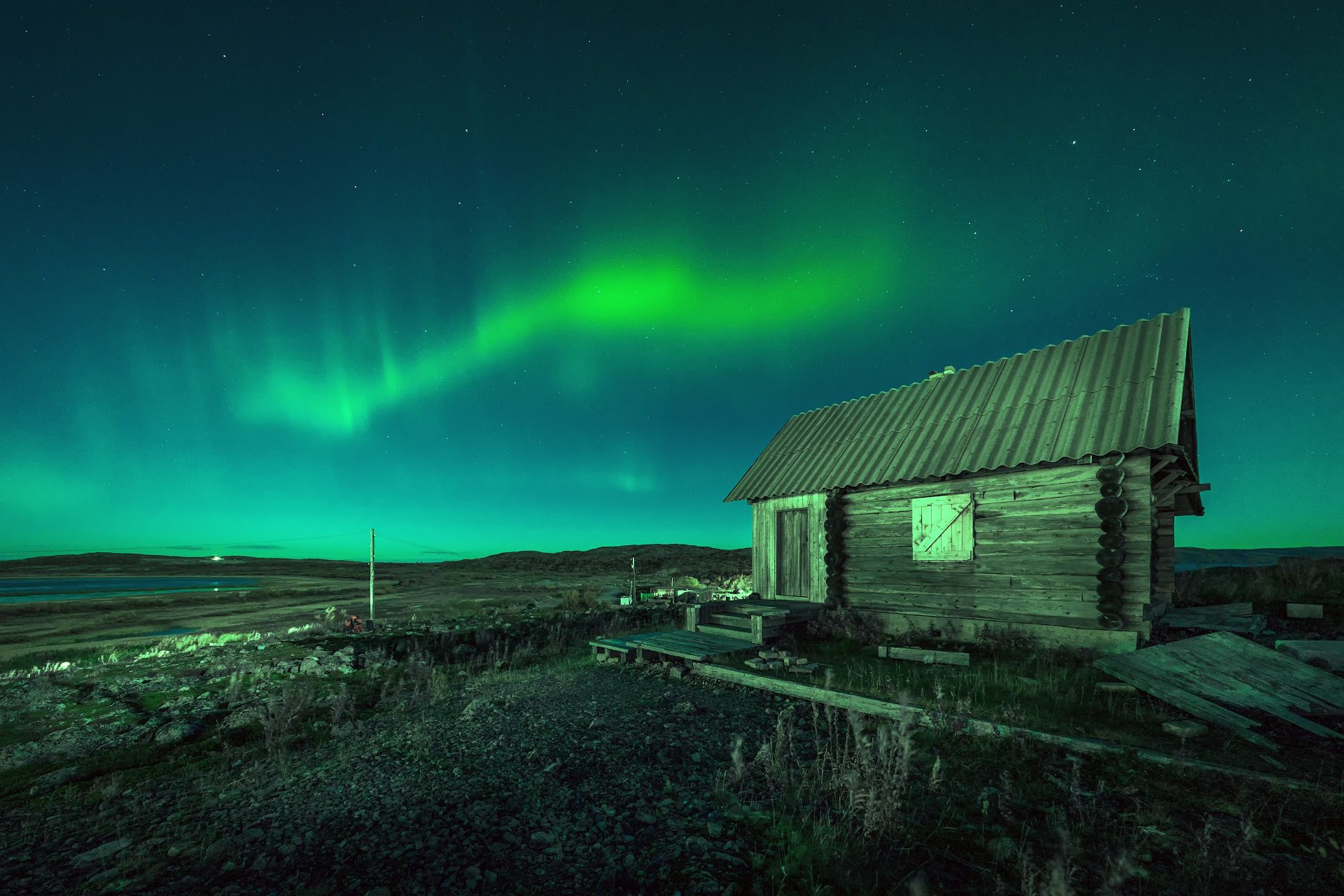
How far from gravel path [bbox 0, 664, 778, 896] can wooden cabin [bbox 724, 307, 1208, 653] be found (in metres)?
6.91

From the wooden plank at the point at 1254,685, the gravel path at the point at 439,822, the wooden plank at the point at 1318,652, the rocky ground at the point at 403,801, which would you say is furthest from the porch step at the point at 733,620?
the wooden plank at the point at 1318,652

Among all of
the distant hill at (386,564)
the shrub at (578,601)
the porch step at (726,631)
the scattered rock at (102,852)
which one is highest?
the scattered rock at (102,852)

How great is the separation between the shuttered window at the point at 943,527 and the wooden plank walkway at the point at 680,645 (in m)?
4.51

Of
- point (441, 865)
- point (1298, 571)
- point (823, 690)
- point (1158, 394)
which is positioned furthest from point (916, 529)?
point (1298, 571)

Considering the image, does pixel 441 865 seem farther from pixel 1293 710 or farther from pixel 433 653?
pixel 433 653

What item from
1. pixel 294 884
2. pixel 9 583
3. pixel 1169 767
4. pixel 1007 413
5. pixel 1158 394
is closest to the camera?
pixel 294 884

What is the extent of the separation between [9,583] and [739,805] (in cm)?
8388

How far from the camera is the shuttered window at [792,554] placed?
1529cm

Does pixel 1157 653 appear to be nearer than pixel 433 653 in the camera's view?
Yes

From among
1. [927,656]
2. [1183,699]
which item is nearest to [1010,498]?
[927,656]

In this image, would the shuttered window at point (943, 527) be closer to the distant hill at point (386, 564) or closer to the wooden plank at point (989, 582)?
the wooden plank at point (989, 582)

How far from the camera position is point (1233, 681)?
720cm

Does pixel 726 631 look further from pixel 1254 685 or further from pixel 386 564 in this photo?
pixel 386 564

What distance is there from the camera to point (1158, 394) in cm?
1027
